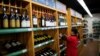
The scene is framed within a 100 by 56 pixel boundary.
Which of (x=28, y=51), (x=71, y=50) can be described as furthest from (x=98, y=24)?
(x=28, y=51)

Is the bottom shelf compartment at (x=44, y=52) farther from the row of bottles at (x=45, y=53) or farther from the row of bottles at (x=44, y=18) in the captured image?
the row of bottles at (x=44, y=18)

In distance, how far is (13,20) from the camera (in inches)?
102

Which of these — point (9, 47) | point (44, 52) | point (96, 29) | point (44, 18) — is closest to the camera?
point (9, 47)

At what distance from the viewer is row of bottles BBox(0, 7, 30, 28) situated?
2.40 meters

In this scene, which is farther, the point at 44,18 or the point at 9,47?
the point at 44,18

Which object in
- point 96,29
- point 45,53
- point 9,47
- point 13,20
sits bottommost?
point 96,29

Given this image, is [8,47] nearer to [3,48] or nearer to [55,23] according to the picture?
[3,48]

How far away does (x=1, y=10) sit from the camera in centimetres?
263

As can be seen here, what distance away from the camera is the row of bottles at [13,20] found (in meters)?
2.40

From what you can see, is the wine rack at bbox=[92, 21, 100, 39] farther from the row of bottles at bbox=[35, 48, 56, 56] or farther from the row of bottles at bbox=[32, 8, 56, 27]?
the row of bottles at bbox=[35, 48, 56, 56]

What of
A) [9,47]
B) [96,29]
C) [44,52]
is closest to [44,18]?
[44,52]

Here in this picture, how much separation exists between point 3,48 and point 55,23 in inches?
95.2

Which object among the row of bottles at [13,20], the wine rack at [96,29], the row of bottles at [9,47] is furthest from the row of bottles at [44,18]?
the wine rack at [96,29]

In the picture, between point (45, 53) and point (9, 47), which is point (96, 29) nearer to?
point (45, 53)
